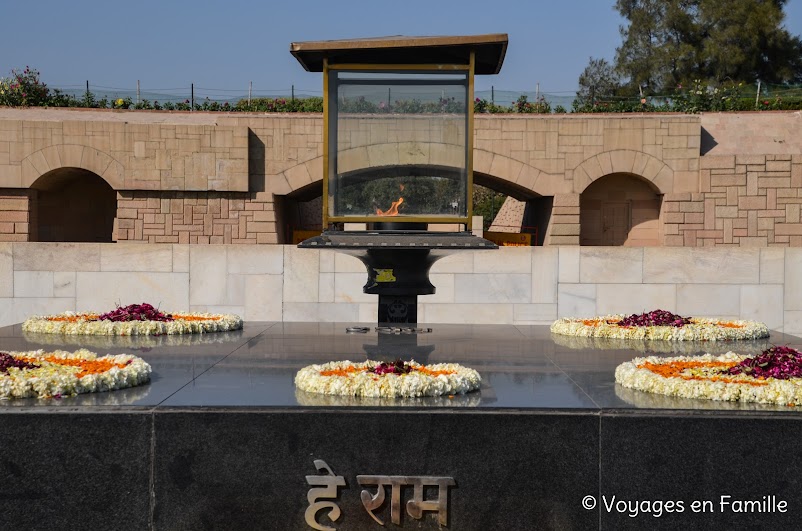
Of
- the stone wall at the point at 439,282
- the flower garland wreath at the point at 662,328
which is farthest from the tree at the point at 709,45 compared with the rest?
the flower garland wreath at the point at 662,328

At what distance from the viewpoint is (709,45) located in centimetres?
4291

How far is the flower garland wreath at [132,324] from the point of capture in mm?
8062

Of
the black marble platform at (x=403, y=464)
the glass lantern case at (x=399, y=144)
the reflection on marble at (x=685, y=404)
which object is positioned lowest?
the black marble platform at (x=403, y=464)

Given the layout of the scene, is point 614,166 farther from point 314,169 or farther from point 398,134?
point 398,134

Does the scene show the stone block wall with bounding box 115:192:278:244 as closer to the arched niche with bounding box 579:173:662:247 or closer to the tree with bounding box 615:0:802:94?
the arched niche with bounding box 579:173:662:247

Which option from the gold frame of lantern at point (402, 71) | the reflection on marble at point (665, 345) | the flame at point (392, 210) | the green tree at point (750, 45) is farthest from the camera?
the green tree at point (750, 45)

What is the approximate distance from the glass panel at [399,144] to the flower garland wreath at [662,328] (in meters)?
1.58

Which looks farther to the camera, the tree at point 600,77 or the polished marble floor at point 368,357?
the tree at point 600,77

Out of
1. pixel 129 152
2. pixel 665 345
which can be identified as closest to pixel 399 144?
pixel 665 345

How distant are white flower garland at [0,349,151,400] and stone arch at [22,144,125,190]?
18.0 metres

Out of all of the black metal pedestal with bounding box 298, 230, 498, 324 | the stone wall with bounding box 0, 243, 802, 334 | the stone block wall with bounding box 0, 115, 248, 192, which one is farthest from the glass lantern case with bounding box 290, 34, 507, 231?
the stone block wall with bounding box 0, 115, 248, 192

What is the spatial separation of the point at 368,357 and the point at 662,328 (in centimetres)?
302

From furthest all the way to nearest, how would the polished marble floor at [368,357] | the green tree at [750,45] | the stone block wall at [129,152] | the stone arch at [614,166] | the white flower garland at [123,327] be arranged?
the green tree at [750,45] < the stone arch at [614,166] < the stone block wall at [129,152] < the white flower garland at [123,327] < the polished marble floor at [368,357]

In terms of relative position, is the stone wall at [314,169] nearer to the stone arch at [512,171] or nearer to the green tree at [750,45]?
the stone arch at [512,171]
